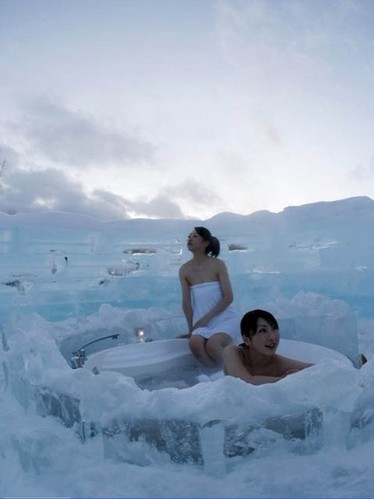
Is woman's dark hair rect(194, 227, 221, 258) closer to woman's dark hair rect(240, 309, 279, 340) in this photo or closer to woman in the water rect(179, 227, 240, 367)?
woman in the water rect(179, 227, 240, 367)

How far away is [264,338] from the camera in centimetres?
273

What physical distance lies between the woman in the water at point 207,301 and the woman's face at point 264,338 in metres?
1.11

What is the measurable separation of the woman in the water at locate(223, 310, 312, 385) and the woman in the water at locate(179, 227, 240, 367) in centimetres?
96

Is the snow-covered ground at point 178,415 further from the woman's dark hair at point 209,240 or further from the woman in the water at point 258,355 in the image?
the woman's dark hair at point 209,240

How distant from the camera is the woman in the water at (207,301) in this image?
12.9 ft

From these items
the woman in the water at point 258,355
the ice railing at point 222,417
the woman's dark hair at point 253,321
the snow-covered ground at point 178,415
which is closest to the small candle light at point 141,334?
the snow-covered ground at point 178,415

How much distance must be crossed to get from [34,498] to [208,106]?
6.51 m

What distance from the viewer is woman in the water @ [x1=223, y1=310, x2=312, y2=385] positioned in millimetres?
2725

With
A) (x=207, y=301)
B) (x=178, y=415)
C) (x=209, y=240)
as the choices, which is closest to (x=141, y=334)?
(x=207, y=301)

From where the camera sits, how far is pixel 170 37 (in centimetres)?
614

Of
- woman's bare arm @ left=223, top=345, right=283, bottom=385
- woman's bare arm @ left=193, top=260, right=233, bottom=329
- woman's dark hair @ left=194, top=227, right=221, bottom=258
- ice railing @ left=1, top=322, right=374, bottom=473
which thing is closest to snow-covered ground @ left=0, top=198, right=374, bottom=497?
ice railing @ left=1, top=322, right=374, bottom=473

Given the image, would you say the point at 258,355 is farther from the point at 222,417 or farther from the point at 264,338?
the point at 222,417

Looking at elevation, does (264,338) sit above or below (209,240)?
below

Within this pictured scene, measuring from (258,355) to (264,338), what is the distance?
0.58ft
